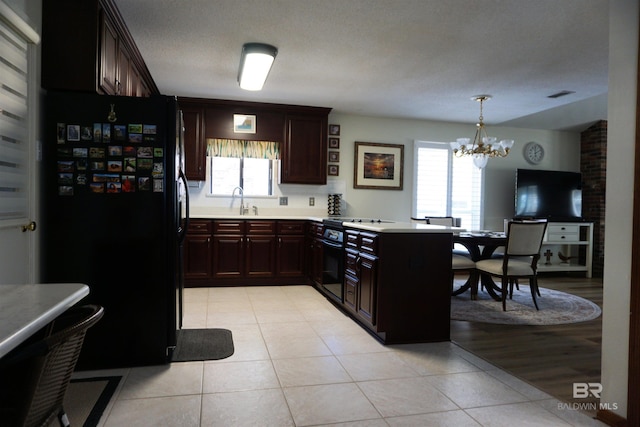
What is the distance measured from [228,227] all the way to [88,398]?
2.99m

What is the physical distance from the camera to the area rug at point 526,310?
384 cm

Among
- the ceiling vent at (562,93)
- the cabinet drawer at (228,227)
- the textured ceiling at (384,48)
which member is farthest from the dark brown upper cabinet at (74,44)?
the ceiling vent at (562,93)

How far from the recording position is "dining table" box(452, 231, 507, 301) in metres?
4.36

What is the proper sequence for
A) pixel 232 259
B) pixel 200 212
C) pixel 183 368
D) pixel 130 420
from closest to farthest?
pixel 130 420 < pixel 183 368 < pixel 232 259 < pixel 200 212

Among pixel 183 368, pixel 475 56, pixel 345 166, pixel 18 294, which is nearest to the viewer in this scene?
pixel 18 294

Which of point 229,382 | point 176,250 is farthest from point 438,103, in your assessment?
point 229,382

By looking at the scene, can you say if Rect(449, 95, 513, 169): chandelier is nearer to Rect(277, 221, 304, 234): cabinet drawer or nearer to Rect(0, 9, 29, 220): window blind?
Rect(277, 221, 304, 234): cabinet drawer

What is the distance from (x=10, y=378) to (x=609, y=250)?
2586 mm

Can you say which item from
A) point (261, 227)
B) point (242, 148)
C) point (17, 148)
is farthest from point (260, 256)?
point (17, 148)

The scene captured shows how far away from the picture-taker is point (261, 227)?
16.9 ft

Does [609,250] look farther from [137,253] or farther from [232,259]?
[232,259]

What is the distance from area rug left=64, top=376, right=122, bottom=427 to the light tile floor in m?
0.05

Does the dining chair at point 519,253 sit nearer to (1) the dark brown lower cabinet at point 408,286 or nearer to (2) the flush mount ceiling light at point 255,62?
(1) the dark brown lower cabinet at point 408,286

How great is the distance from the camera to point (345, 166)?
5988mm
